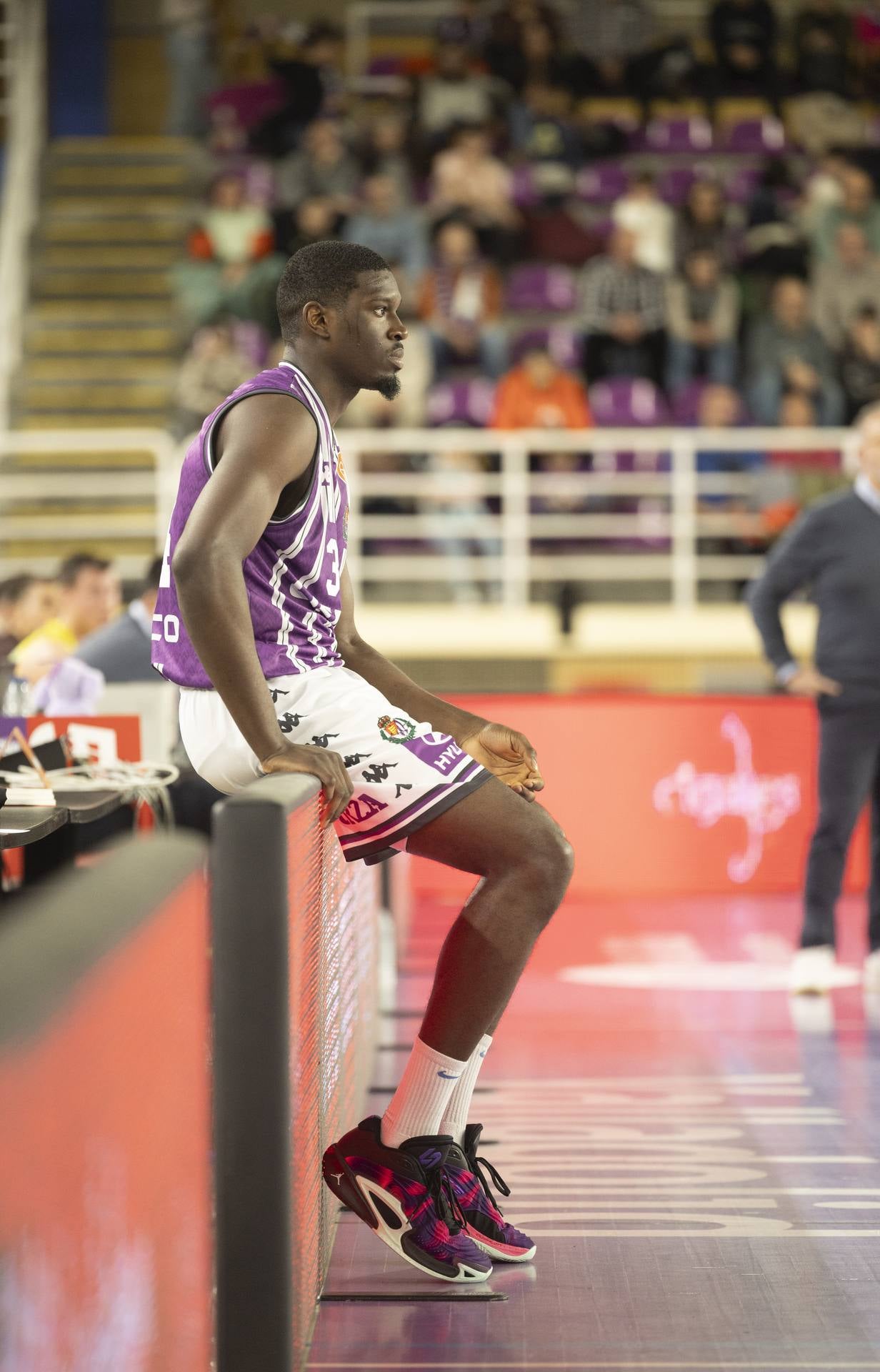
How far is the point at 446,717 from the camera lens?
11.4ft

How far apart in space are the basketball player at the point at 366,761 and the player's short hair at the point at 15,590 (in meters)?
4.97

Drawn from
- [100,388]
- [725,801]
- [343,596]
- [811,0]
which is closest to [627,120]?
[811,0]

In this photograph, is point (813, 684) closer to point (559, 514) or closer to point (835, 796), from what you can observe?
point (835, 796)

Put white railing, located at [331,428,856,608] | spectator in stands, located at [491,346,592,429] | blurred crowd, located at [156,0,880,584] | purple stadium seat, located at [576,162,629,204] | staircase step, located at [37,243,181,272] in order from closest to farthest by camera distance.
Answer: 1. white railing, located at [331,428,856,608]
2. spectator in stands, located at [491,346,592,429]
3. blurred crowd, located at [156,0,880,584]
4. purple stadium seat, located at [576,162,629,204]
5. staircase step, located at [37,243,181,272]

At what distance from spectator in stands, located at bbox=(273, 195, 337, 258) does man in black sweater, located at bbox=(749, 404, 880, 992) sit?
7417mm

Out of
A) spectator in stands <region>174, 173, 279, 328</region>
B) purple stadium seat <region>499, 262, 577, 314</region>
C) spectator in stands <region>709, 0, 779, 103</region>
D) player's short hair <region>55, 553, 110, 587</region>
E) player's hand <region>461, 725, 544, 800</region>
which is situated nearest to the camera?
player's hand <region>461, 725, 544, 800</region>

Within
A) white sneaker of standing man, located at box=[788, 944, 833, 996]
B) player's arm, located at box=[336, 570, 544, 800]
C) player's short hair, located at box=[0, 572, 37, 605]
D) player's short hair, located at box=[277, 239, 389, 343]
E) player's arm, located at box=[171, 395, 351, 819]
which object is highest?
player's short hair, located at box=[277, 239, 389, 343]

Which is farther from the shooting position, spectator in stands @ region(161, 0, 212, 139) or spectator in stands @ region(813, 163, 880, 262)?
spectator in stands @ region(161, 0, 212, 139)

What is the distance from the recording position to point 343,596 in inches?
140

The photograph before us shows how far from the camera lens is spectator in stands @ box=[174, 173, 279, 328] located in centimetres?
1296

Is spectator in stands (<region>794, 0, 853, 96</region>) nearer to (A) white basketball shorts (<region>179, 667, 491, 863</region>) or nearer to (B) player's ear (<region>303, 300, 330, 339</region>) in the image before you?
(B) player's ear (<region>303, 300, 330, 339</region>)

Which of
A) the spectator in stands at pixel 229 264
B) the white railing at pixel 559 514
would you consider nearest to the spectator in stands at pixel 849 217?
the white railing at pixel 559 514

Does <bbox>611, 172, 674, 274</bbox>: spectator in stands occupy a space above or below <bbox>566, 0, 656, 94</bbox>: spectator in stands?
below

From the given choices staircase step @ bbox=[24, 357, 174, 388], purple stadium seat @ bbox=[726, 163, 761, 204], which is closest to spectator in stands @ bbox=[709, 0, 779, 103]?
purple stadium seat @ bbox=[726, 163, 761, 204]
